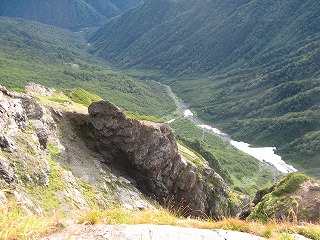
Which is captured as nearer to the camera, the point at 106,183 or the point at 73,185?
the point at 73,185

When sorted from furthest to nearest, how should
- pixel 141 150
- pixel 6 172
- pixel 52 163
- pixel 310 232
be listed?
pixel 141 150 → pixel 52 163 → pixel 6 172 → pixel 310 232

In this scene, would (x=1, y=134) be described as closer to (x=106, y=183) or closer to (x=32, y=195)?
(x=32, y=195)

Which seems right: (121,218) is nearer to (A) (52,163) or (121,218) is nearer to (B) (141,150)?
(A) (52,163)

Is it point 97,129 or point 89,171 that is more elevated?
point 97,129

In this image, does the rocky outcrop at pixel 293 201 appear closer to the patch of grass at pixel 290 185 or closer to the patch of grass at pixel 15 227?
the patch of grass at pixel 290 185

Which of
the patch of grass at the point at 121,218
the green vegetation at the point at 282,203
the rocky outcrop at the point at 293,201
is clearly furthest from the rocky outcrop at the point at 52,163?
the rocky outcrop at the point at 293,201

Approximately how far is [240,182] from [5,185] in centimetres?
16149

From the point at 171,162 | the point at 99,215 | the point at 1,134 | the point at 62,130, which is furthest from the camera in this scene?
the point at 171,162

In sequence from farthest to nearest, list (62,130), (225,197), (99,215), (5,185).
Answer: (225,197)
(62,130)
(5,185)
(99,215)

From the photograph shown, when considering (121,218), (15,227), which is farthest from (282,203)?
(15,227)

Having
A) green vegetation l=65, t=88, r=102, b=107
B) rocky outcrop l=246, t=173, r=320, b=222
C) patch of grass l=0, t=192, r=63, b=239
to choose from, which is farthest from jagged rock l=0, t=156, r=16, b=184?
green vegetation l=65, t=88, r=102, b=107

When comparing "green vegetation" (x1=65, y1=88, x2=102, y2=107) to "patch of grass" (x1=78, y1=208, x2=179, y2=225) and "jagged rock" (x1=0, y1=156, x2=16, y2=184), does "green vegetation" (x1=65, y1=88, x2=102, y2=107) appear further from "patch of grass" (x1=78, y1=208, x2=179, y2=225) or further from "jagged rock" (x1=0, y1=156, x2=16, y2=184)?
"patch of grass" (x1=78, y1=208, x2=179, y2=225)

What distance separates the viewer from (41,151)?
30.1 m

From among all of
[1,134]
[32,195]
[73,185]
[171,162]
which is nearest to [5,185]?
[32,195]
